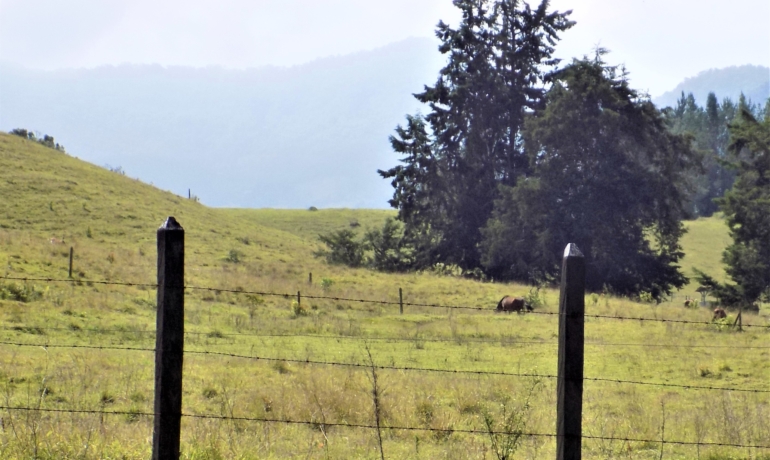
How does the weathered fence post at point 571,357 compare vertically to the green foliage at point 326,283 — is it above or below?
above

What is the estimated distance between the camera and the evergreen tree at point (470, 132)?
5294 centimetres

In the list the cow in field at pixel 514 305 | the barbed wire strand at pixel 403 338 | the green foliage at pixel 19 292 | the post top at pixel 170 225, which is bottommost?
the barbed wire strand at pixel 403 338

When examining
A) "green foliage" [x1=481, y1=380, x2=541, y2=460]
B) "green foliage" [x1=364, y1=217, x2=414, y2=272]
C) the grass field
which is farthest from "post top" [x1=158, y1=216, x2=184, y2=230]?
"green foliage" [x1=364, y1=217, x2=414, y2=272]

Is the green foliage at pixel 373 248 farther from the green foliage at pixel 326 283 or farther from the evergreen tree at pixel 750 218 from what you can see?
the evergreen tree at pixel 750 218

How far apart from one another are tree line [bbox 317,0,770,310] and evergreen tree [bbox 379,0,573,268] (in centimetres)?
8

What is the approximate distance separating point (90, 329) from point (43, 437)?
40.9ft

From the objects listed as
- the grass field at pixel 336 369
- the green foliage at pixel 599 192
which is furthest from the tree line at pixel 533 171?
the grass field at pixel 336 369

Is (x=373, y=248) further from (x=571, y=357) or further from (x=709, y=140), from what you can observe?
(x=709, y=140)

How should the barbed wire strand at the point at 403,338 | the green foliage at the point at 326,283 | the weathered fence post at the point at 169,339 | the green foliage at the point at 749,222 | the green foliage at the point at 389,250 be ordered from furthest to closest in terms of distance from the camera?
the green foliage at the point at 389,250 < the green foliage at the point at 749,222 < the green foliage at the point at 326,283 < the barbed wire strand at the point at 403,338 < the weathered fence post at the point at 169,339

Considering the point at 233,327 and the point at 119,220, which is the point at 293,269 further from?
the point at 233,327

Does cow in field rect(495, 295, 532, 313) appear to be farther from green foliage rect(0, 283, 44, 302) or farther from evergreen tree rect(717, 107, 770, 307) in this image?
evergreen tree rect(717, 107, 770, 307)

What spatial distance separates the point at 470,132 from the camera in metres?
53.5

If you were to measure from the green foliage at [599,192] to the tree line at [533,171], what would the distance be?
0.26 ft

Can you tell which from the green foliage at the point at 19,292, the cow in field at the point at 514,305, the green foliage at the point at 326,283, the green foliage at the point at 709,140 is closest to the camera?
the green foliage at the point at 19,292
